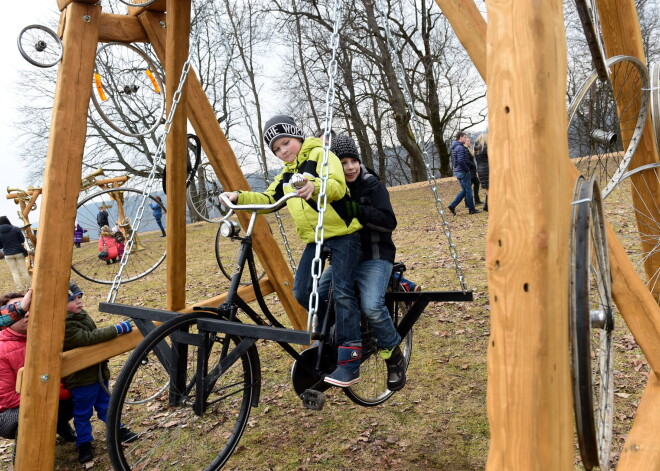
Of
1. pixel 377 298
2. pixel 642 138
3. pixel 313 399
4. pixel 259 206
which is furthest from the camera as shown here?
pixel 642 138

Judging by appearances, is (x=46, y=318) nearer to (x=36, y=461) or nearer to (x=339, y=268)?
(x=36, y=461)

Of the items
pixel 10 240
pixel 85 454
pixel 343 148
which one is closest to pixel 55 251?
pixel 85 454

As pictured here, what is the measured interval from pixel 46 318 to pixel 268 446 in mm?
1624

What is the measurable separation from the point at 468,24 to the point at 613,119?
7.32 ft

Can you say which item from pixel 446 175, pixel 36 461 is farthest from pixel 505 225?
pixel 446 175

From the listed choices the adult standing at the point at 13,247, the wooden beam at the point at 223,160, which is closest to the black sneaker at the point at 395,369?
the wooden beam at the point at 223,160

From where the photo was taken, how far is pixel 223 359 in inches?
117

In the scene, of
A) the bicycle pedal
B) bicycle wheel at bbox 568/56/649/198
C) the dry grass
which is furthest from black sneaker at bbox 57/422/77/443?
bicycle wheel at bbox 568/56/649/198

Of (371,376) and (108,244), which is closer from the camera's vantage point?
(371,376)

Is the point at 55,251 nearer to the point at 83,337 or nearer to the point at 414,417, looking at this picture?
the point at 83,337

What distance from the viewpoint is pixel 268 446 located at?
3.65 m

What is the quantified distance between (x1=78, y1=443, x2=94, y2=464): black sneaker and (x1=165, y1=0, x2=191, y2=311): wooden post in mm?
1082

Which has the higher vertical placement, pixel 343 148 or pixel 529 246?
pixel 343 148

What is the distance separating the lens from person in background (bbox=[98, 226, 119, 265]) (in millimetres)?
9945
